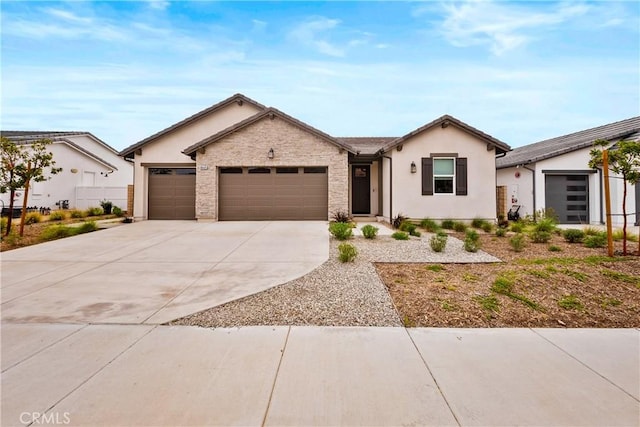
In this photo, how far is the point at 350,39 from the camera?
13023 millimetres

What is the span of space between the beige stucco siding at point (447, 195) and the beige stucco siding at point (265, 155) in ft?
8.15

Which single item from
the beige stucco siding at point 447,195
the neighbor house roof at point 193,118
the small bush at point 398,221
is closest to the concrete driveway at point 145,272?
the small bush at point 398,221

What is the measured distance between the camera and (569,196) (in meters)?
14.2

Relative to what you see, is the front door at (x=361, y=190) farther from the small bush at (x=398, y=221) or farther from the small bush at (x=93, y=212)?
the small bush at (x=93, y=212)

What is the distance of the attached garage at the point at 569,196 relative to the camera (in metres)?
14.2

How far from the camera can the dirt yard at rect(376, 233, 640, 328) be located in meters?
3.98

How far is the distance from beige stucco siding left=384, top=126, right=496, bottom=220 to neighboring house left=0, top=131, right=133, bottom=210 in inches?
666

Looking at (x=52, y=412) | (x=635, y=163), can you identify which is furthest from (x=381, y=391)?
(x=635, y=163)

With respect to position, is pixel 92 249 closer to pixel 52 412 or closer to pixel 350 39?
pixel 52 412

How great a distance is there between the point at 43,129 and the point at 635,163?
3578 centimetres

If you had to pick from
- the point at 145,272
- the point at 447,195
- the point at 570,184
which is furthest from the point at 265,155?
the point at 570,184

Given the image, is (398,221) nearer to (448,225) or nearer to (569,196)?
(448,225)

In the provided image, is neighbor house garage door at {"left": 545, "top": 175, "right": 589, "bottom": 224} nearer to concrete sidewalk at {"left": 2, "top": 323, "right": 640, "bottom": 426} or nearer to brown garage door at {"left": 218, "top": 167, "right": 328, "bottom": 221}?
brown garage door at {"left": 218, "top": 167, "right": 328, "bottom": 221}

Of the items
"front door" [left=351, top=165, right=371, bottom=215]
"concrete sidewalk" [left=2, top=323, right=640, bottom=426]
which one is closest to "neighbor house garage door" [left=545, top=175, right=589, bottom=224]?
"front door" [left=351, top=165, right=371, bottom=215]
